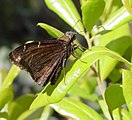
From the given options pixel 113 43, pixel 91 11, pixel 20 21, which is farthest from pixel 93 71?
pixel 20 21

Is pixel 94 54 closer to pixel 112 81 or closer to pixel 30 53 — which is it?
pixel 30 53

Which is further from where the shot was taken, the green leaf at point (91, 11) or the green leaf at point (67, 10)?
the green leaf at point (67, 10)

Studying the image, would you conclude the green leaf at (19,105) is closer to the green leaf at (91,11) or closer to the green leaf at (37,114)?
the green leaf at (37,114)

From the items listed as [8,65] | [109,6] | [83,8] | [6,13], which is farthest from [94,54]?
[6,13]

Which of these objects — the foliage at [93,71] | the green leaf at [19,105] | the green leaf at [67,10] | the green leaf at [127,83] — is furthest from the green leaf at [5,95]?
the green leaf at [127,83]

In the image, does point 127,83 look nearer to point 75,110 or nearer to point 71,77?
point 71,77

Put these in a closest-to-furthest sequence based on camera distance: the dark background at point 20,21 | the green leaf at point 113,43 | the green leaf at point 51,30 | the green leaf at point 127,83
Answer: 1. the green leaf at point 127,83
2. the green leaf at point 51,30
3. the green leaf at point 113,43
4. the dark background at point 20,21

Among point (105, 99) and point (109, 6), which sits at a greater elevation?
point (109, 6)
